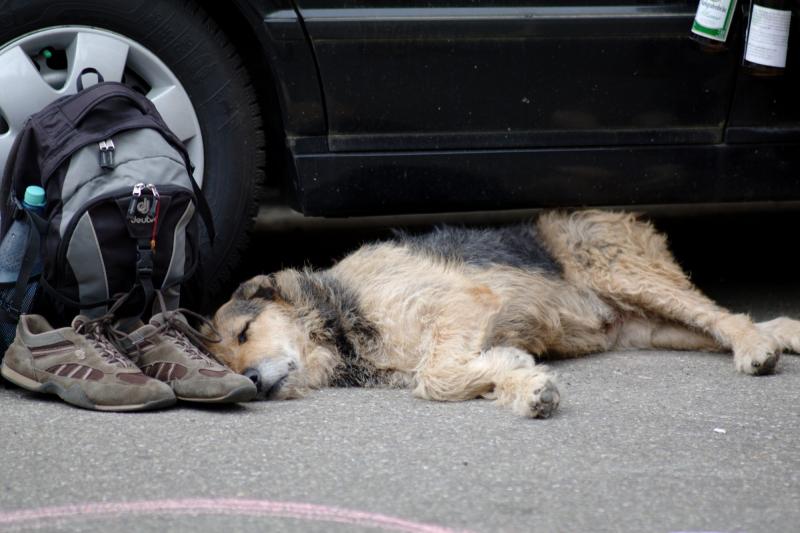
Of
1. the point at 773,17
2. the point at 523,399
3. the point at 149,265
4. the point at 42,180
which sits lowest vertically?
the point at 523,399

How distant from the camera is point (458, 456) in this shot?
136 inches

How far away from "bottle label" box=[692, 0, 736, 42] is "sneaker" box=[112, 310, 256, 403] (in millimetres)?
2534

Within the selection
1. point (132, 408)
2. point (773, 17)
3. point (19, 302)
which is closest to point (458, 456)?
point (132, 408)

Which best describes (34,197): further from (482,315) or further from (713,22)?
(713,22)

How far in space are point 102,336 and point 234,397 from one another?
1.88 feet

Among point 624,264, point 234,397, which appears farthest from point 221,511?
point 624,264

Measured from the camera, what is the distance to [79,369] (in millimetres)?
3889

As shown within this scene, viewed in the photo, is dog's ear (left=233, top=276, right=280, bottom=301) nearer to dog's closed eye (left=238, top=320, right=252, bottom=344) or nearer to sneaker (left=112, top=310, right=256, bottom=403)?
dog's closed eye (left=238, top=320, right=252, bottom=344)

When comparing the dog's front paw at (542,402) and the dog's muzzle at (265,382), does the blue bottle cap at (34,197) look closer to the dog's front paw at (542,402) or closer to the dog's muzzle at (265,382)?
the dog's muzzle at (265,382)

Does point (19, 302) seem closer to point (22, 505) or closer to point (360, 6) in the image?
point (22, 505)

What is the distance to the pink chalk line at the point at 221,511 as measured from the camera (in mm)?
2883

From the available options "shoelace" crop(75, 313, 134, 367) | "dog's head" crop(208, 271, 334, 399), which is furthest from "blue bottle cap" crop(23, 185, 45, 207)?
"dog's head" crop(208, 271, 334, 399)

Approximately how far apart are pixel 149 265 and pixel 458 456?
142 cm

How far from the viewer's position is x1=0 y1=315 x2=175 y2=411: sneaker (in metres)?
3.80
